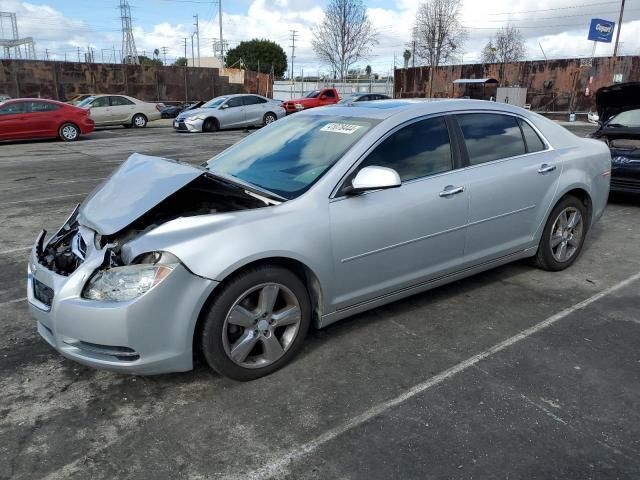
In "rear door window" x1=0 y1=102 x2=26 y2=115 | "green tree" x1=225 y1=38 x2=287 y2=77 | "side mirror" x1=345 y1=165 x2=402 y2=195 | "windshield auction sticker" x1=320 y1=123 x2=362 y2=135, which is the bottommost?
"rear door window" x1=0 y1=102 x2=26 y2=115

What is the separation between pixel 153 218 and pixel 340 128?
4.79 feet

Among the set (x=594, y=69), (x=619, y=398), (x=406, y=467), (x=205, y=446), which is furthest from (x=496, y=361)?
(x=594, y=69)

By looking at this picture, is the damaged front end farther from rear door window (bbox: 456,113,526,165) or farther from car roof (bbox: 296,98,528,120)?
rear door window (bbox: 456,113,526,165)

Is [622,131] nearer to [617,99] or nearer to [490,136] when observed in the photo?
[617,99]

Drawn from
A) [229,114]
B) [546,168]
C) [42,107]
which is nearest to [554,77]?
[229,114]

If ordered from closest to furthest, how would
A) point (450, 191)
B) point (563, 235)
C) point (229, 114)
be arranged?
point (450, 191)
point (563, 235)
point (229, 114)

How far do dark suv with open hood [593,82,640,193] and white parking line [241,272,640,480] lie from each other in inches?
158

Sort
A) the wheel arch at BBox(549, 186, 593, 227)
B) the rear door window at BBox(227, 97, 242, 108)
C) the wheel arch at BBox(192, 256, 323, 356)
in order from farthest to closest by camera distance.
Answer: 1. the rear door window at BBox(227, 97, 242, 108)
2. the wheel arch at BBox(549, 186, 593, 227)
3. the wheel arch at BBox(192, 256, 323, 356)

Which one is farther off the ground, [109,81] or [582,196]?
[109,81]

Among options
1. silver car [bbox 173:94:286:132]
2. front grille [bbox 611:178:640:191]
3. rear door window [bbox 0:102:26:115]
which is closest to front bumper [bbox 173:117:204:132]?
silver car [bbox 173:94:286:132]

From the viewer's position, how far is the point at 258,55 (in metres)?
85.9

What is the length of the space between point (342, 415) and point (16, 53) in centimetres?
6957

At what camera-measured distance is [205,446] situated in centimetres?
261

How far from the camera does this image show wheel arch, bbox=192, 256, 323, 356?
2.93 m
